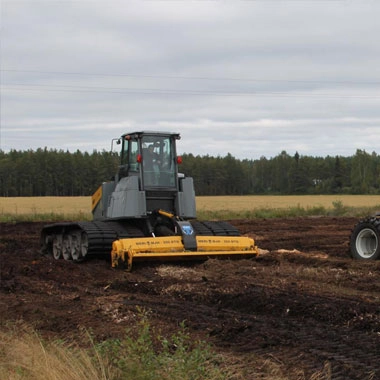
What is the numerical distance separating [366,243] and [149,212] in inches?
194

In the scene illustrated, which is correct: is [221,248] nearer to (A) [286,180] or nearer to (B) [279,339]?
(B) [279,339]

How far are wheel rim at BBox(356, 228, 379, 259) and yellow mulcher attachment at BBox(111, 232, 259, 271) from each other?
2430mm

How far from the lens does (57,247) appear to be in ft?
58.1

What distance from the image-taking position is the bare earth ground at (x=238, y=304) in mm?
7195

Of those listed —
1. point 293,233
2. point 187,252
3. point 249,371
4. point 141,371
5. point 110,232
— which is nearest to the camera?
point 141,371

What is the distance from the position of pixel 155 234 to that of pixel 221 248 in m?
1.60

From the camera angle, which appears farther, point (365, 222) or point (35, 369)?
point (365, 222)

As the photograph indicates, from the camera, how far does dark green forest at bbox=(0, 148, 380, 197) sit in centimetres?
9731

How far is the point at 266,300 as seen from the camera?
996cm

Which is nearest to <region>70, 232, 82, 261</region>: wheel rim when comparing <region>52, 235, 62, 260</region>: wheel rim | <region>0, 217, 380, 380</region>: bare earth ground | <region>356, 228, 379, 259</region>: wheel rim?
<region>0, 217, 380, 380</region>: bare earth ground

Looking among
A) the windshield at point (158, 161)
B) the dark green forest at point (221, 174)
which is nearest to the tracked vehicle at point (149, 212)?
the windshield at point (158, 161)

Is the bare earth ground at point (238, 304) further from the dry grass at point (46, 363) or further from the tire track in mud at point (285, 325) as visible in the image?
the dry grass at point (46, 363)

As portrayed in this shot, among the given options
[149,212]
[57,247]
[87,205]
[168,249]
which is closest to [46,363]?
[168,249]

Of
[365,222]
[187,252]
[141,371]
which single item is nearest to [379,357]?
[141,371]
